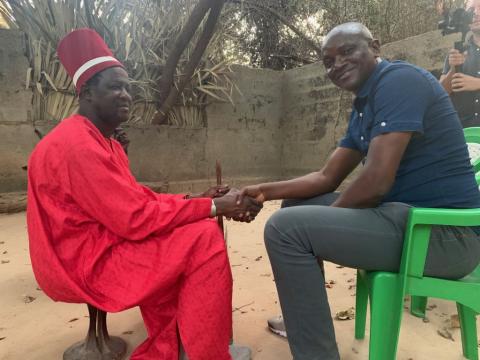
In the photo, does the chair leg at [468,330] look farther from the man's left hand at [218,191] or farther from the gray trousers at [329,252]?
the man's left hand at [218,191]

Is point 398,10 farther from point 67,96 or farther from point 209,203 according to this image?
→ point 209,203

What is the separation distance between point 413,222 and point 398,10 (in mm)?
5913

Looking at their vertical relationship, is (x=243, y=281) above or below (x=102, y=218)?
below

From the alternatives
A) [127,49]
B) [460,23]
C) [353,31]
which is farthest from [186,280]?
[127,49]

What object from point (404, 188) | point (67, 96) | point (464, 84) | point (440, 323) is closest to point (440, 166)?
point (404, 188)

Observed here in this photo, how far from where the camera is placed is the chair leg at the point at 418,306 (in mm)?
2318

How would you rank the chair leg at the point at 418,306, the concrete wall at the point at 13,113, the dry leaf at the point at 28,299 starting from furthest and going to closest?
the concrete wall at the point at 13,113 < the dry leaf at the point at 28,299 < the chair leg at the point at 418,306

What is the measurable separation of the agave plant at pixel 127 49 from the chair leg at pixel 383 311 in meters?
5.25

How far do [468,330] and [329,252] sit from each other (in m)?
0.87

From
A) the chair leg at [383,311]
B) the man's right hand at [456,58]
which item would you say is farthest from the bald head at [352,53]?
the man's right hand at [456,58]

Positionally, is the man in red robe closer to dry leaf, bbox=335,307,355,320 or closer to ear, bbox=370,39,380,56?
dry leaf, bbox=335,307,355,320

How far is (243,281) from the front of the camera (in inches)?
118

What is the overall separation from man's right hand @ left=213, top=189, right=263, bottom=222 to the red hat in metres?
0.87

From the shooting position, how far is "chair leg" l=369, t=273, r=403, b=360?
1518mm
